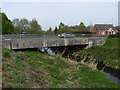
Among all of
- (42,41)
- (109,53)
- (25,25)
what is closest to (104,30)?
(25,25)

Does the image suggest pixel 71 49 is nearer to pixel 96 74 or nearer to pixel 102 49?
pixel 102 49

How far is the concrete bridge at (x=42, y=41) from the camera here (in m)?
26.5

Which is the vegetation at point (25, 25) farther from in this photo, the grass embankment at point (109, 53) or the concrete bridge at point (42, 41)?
the grass embankment at point (109, 53)

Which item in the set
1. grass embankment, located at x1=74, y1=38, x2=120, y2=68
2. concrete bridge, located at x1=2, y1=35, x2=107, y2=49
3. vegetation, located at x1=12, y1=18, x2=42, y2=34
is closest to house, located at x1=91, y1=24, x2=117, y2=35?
vegetation, located at x1=12, y1=18, x2=42, y2=34

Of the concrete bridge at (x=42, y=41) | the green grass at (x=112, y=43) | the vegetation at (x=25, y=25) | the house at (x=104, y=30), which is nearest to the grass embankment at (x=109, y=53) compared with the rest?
the green grass at (x=112, y=43)

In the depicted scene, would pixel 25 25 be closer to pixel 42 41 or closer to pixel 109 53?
pixel 42 41

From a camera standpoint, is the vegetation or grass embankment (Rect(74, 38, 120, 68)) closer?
grass embankment (Rect(74, 38, 120, 68))

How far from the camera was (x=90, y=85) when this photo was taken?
1326 cm

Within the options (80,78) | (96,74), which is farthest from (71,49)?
(80,78)

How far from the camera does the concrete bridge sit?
2648cm

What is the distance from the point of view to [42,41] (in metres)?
29.3

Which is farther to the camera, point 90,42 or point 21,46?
point 90,42

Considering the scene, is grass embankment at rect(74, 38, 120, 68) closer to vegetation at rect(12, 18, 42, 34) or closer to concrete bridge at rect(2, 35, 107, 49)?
concrete bridge at rect(2, 35, 107, 49)

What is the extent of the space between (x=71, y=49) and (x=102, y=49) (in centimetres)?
768
